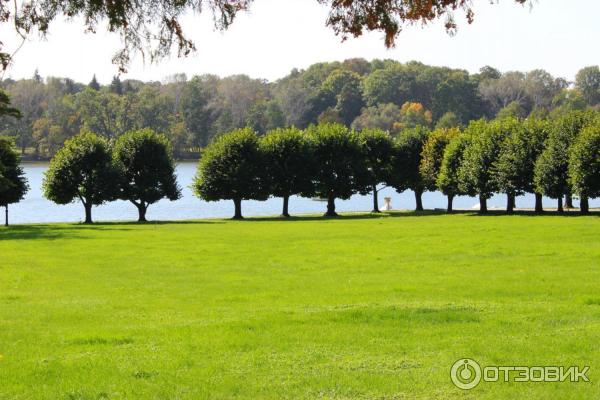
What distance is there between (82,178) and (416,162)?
38702mm

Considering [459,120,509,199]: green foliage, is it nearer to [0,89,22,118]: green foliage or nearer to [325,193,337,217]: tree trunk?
[325,193,337,217]: tree trunk

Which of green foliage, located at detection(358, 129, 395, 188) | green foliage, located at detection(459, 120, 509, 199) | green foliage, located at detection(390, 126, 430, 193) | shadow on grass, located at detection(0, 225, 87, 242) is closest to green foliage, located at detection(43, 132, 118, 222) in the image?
shadow on grass, located at detection(0, 225, 87, 242)

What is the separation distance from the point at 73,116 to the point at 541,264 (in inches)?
5107

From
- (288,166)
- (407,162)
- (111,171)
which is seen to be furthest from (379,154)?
(111,171)

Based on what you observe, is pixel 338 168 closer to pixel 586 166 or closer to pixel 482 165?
pixel 482 165

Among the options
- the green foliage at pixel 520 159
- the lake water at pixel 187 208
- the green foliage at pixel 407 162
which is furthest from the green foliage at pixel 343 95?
the green foliage at pixel 520 159

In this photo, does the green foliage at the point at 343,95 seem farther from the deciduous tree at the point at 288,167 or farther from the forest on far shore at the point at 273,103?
the deciduous tree at the point at 288,167

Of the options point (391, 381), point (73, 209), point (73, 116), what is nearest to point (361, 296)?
point (391, 381)

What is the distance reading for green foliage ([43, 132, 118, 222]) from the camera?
75.2 m

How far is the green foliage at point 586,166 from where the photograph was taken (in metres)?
65.8

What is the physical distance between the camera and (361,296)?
21562mm

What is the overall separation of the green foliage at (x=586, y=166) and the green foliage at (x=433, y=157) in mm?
20695

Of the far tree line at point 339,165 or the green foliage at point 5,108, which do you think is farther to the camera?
the far tree line at point 339,165

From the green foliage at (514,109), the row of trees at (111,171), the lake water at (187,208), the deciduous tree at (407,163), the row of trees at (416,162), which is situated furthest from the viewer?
the green foliage at (514,109)
